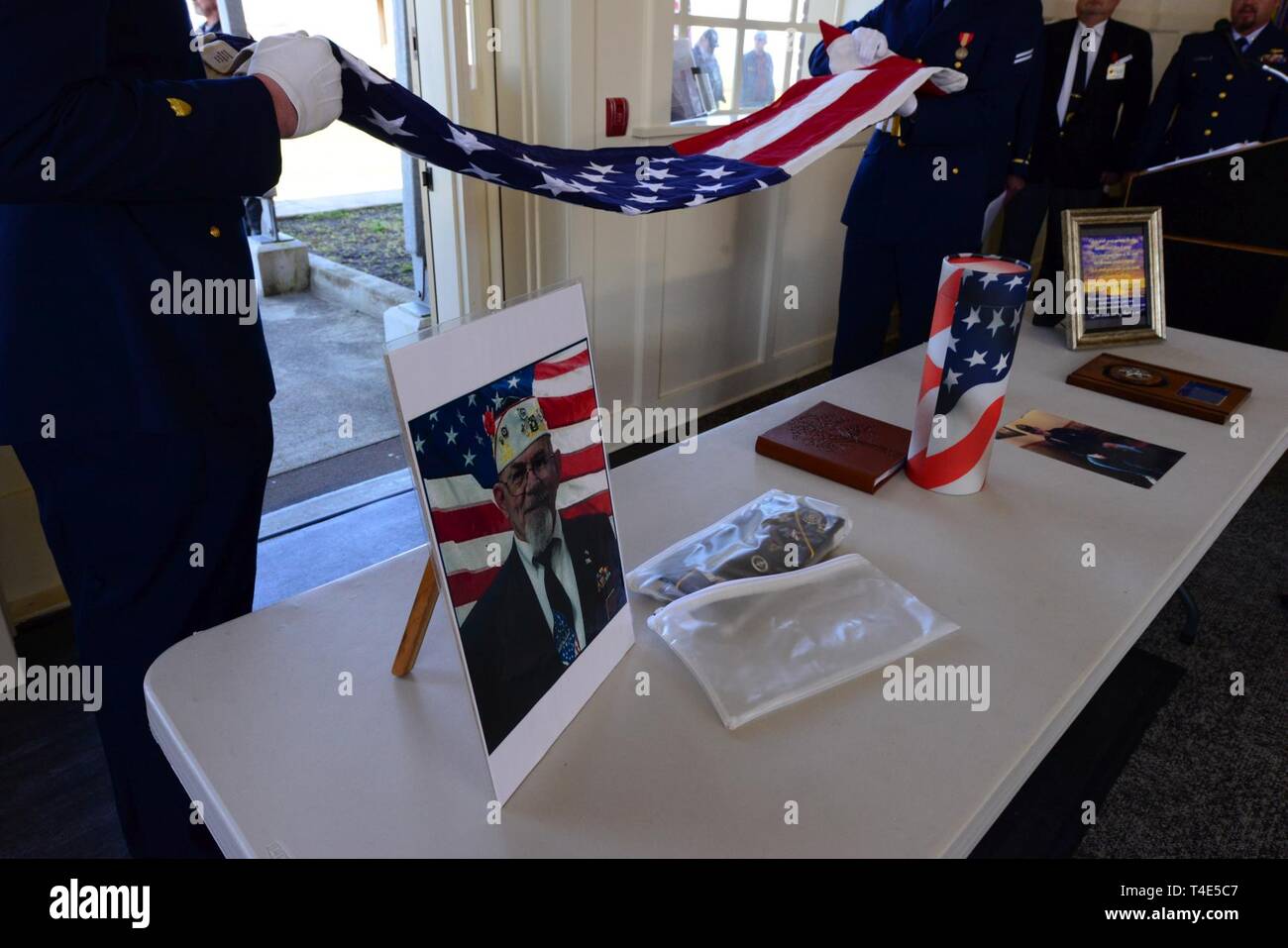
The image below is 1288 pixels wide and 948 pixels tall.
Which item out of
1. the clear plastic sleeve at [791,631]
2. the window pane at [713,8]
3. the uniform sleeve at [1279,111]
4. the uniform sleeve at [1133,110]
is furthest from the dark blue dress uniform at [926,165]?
the uniform sleeve at [1279,111]

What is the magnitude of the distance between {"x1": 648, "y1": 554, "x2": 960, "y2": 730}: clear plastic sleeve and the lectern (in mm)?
2095

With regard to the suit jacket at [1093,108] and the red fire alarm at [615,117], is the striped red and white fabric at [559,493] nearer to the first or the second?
the red fire alarm at [615,117]

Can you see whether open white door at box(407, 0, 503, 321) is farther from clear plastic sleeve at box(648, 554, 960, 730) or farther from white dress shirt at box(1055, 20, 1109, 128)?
white dress shirt at box(1055, 20, 1109, 128)

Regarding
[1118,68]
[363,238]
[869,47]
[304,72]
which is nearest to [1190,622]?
[869,47]

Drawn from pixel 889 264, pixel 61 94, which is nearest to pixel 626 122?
pixel 889 264

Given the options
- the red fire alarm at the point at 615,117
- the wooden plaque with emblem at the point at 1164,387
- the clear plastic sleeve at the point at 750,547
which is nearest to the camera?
the clear plastic sleeve at the point at 750,547

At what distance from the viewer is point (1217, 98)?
12.2 feet

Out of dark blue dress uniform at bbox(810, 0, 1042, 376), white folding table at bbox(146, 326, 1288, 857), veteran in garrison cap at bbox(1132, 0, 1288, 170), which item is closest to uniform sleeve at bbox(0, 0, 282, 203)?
white folding table at bbox(146, 326, 1288, 857)

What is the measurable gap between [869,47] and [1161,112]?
2.47m

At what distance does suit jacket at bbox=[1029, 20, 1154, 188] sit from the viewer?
3.62 metres

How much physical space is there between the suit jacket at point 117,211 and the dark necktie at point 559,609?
0.58 meters

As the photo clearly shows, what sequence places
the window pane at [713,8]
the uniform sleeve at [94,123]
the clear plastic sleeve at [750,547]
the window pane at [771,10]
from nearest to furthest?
the uniform sleeve at [94,123]
the clear plastic sleeve at [750,547]
the window pane at [713,8]
the window pane at [771,10]

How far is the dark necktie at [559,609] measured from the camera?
708 millimetres
